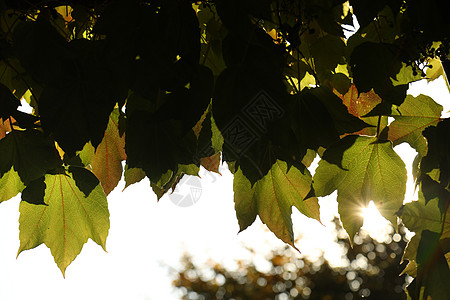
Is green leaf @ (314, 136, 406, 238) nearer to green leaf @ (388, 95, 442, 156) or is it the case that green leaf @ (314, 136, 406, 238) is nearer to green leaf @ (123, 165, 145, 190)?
green leaf @ (388, 95, 442, 156)

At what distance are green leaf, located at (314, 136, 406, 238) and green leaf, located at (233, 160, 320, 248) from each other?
0.19ft

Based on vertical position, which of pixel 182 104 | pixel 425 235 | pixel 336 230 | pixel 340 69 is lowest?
pixel 425 235

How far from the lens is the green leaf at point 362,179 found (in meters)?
0.96

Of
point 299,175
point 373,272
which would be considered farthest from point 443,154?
point 373,272

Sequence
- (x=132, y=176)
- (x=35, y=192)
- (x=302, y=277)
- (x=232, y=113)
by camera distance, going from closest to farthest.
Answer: (x=232, y=113) < (x=35, y=192) < (x=132, y=176) < (x=302, y=277)

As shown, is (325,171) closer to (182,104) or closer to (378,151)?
(378,151)

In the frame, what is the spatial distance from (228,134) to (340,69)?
1.95ft

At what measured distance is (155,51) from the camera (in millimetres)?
769

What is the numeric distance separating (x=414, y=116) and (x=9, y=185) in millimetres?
854

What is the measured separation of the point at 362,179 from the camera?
1.01 metres

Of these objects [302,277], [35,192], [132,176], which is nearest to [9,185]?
[35,192]

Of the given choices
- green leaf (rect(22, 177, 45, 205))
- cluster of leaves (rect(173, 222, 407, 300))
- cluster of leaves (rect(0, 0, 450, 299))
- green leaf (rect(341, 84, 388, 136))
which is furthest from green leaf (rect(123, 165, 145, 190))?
cluster of leaves (rect(173, 222, 407, 300))

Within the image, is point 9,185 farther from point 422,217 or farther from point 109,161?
point 422,217

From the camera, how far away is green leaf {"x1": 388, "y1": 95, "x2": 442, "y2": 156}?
3.41ft
